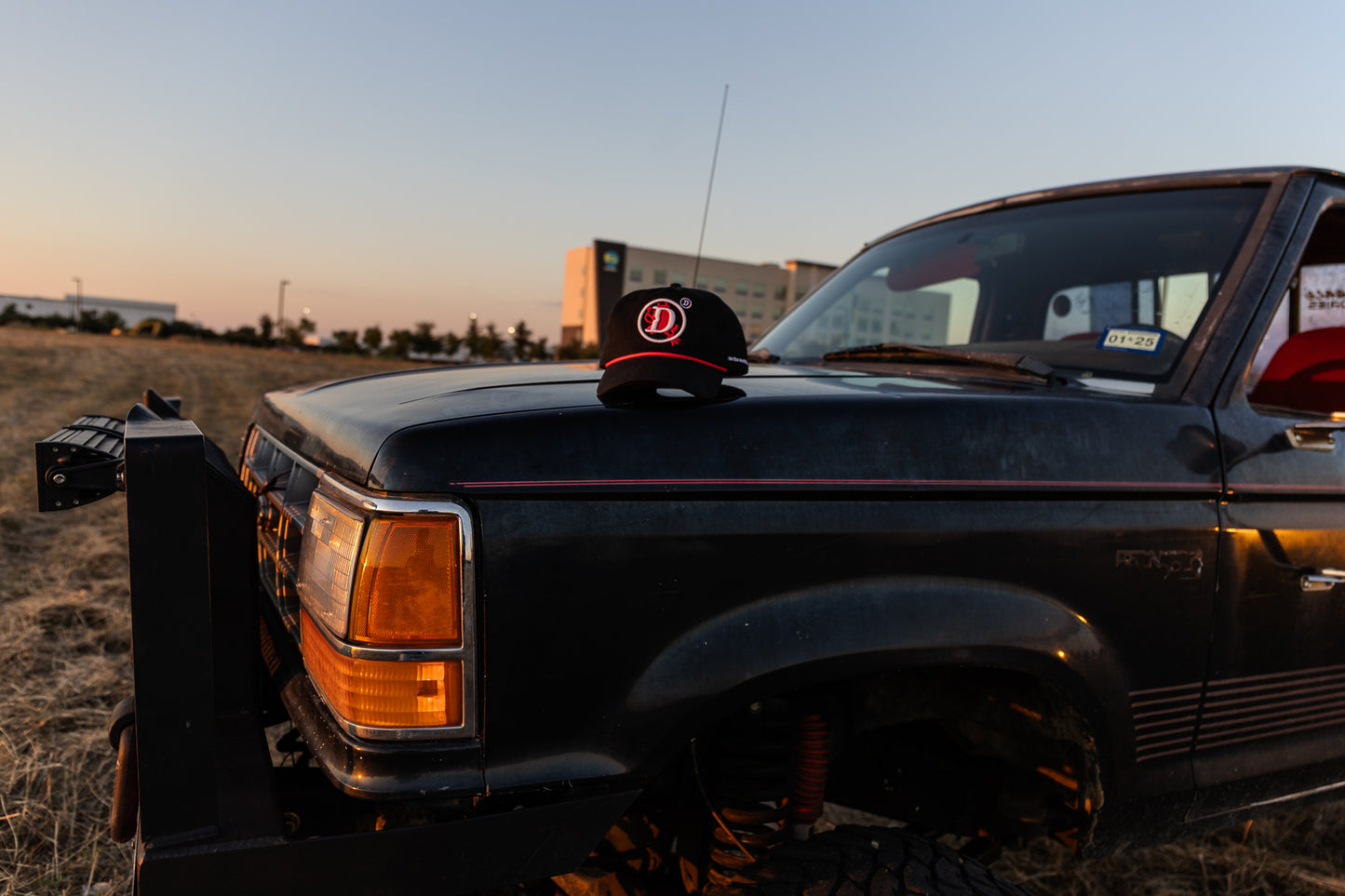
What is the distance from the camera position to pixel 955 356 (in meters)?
2.24

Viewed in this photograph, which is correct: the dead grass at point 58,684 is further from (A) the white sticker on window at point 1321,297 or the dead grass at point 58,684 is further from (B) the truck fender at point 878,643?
(A) the white sticker on window at point 1321,297

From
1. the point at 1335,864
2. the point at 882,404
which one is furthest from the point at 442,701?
the point at 1335,864

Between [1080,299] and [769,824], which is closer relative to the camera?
[769,824]

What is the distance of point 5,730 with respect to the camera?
3.05m

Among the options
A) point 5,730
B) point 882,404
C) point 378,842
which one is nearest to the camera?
point 378,842

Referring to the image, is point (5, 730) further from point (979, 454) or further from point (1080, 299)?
point (1080, 299)

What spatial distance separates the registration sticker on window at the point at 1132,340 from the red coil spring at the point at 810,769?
1139mm

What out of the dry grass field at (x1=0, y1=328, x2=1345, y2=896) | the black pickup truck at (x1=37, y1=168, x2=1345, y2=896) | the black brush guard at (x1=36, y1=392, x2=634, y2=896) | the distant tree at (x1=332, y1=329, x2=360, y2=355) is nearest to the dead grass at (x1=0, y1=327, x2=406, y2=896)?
the dry grass field at (x1=0, y1=328, x2=1345, y2=896)

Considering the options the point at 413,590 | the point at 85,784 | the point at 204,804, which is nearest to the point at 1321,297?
the point at 413,590

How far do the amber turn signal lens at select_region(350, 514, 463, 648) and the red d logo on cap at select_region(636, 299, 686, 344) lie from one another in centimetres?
51

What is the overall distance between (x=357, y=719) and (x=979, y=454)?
1.09 m

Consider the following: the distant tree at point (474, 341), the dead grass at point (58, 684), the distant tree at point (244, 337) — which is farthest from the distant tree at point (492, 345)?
the dead grass at point (58, 684)

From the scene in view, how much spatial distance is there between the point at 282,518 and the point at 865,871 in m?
1.26

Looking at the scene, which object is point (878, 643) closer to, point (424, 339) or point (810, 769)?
point (810, 769)
